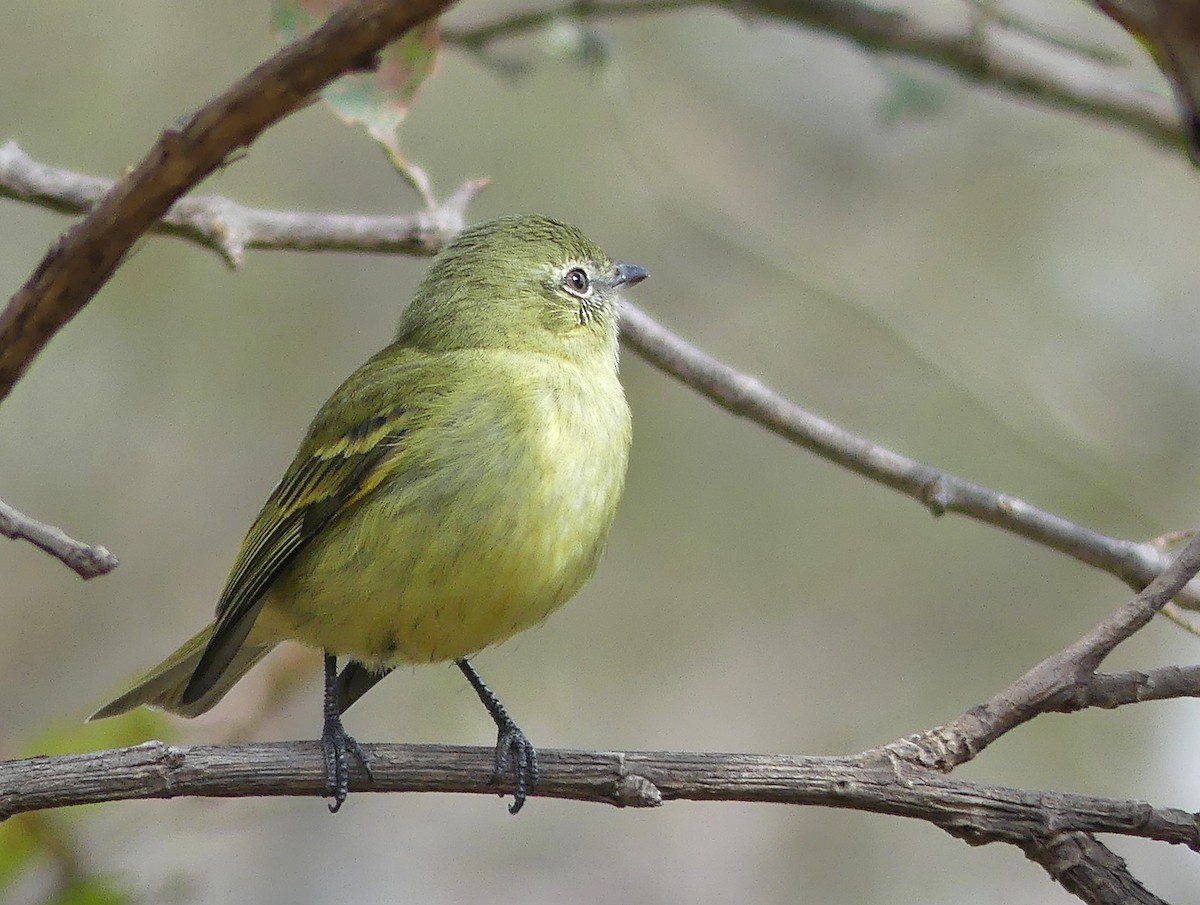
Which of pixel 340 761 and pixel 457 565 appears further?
pixel 457 565

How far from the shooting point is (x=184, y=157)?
1.65m

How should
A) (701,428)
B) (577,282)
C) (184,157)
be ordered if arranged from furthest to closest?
1. (701,428)
2. (577,282)
3. (184,157)

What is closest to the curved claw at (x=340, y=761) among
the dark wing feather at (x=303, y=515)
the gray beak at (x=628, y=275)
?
the dark wing feather at (x=303, y=515)

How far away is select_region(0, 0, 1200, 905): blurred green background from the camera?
653cm

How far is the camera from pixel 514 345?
4.23m

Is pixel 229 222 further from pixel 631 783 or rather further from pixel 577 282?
pixel 631 783

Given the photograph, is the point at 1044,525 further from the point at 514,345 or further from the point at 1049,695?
the point at 514,345

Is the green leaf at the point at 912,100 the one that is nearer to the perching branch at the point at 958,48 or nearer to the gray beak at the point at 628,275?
the perching branch at the point at 958,48

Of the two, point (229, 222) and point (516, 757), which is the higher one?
point (229, 222)

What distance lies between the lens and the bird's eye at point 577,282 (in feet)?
14.8

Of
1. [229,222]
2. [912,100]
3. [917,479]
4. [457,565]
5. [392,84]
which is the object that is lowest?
[457,565]

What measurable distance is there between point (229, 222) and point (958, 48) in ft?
8.92

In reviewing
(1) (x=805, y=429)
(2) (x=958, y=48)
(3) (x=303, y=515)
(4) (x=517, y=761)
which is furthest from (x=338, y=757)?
(2) (x=958, y=48)

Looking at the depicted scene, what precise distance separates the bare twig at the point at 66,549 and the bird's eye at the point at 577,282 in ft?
8.71
